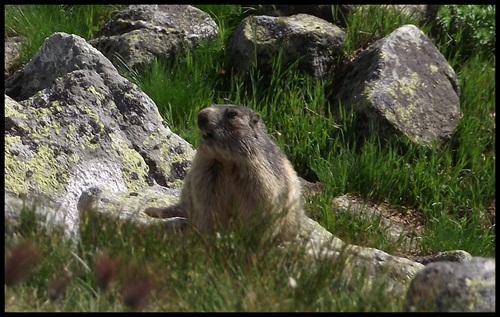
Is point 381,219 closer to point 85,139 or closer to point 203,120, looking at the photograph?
point 203,120

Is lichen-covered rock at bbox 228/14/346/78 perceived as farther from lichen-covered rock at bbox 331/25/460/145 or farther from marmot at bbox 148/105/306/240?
marmot at bbox 148/105/306/240

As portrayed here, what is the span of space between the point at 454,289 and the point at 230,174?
296 centimetres

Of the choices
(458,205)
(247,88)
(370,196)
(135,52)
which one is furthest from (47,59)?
(458,205)

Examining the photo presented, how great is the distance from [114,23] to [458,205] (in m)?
4.44

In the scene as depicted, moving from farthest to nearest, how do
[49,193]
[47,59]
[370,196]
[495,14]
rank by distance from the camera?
[495,14] < [370,196] < [47,59] < [49,193]

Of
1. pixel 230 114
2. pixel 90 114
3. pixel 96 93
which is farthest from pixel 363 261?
pixel 96 93

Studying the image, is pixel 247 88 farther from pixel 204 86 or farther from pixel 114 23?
pixel 114 23

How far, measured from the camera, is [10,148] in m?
7.13

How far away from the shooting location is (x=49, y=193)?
23.3ft

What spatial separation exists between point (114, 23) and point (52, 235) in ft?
20.3
